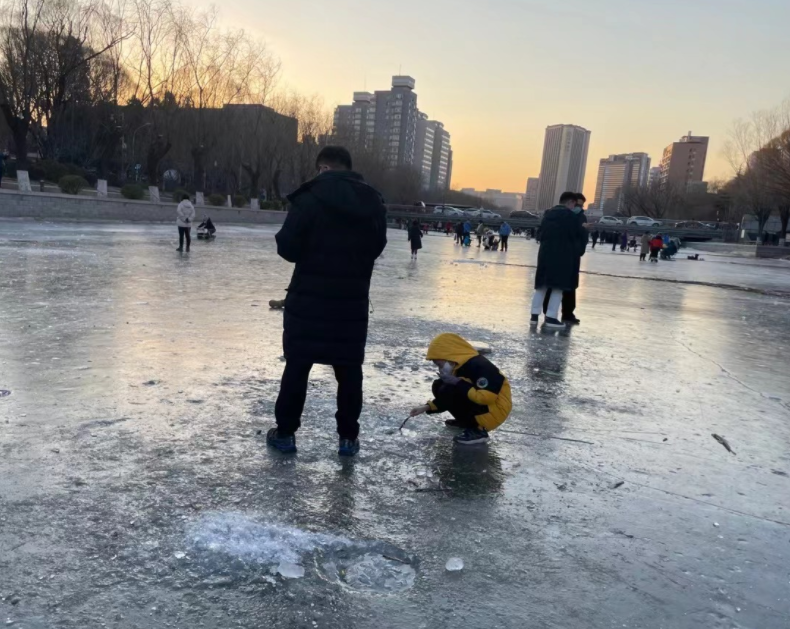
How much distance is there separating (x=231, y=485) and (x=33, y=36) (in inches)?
1609

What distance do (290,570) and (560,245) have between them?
6.76 m

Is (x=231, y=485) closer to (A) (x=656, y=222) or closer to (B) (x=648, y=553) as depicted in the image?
(B) (x=648, y=553)

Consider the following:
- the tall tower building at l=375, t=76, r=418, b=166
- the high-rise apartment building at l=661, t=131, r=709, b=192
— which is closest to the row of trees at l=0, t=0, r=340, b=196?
the tall tower building at l=375, t=76, r=418, b=166

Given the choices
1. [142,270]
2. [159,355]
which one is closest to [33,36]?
[142,270]

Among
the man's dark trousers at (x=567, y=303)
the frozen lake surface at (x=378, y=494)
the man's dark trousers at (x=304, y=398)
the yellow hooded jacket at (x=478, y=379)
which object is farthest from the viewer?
the man's dark trousers at (x=567, y=303)

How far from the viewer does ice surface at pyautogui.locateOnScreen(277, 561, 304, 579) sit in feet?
7.64

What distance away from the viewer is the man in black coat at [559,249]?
8.30 meters

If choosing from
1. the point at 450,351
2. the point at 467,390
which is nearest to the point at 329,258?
the point at 450,351

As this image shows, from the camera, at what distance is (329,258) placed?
10.8ft

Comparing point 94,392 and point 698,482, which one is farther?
point 94,392

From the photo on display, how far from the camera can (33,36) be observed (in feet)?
116

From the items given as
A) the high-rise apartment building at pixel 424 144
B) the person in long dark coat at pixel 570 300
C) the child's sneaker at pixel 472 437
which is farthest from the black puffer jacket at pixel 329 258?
the high-rise apartment building at pixel 424 144

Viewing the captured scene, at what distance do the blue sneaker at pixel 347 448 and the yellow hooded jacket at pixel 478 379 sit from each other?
593 mm

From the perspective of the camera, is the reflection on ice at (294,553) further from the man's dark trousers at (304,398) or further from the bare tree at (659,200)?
the bare tree at (659,200)
